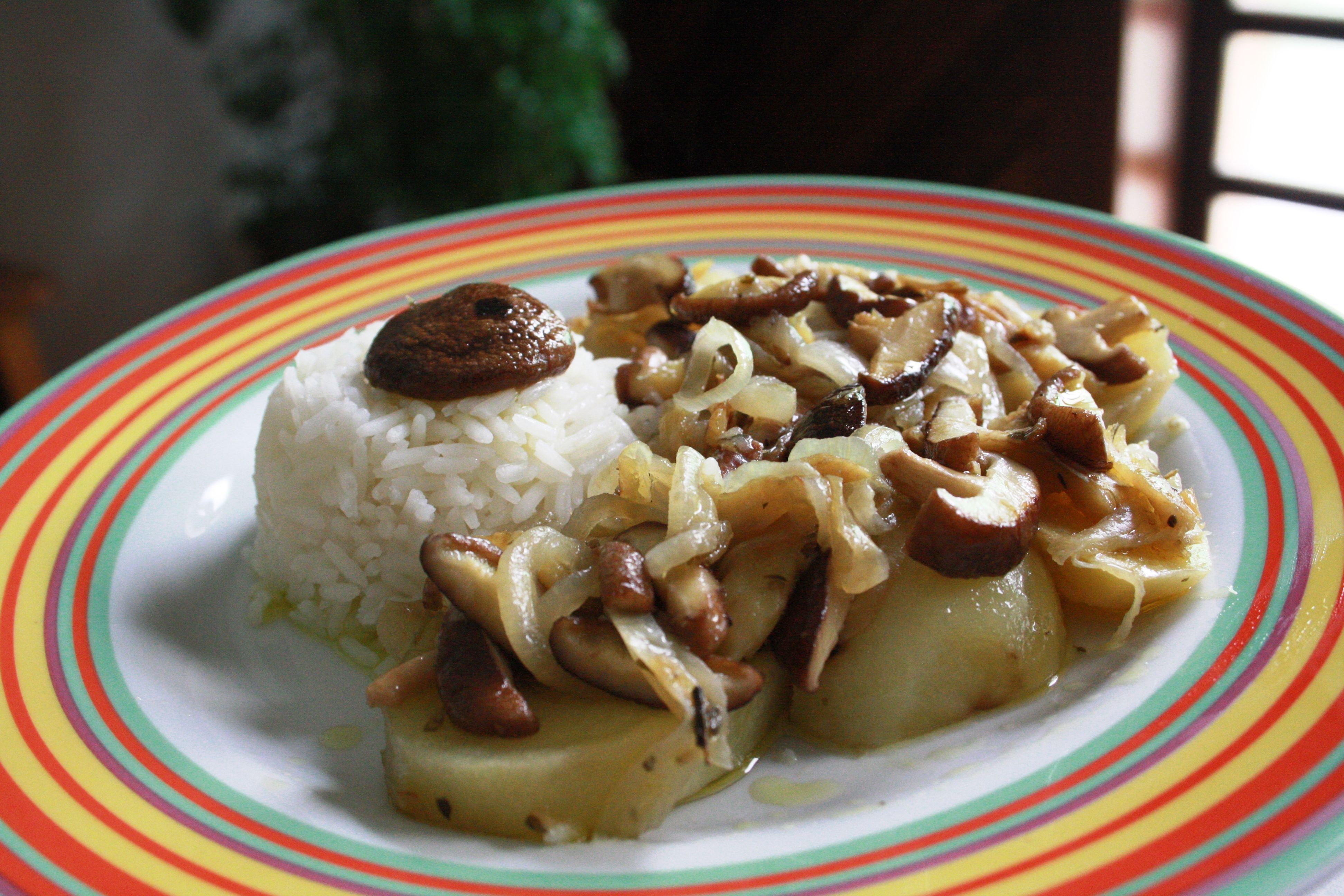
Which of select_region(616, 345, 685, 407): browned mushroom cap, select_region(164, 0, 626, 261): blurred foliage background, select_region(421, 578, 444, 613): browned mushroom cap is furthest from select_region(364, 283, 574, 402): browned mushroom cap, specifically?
select_region(164, 0, 626, 261): blurred foliage background

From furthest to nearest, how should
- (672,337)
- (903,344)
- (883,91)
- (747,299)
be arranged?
(883,91), (672,337), (747,299), (903,344)

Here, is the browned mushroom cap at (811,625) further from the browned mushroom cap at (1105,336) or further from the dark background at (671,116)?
the dark background at (671,116)

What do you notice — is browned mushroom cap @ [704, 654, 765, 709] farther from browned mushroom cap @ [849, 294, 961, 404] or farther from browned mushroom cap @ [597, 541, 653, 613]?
browned mushroom cap @ [849, 294, 961, 404]

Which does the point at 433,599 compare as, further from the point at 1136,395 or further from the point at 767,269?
the point at 1136,395

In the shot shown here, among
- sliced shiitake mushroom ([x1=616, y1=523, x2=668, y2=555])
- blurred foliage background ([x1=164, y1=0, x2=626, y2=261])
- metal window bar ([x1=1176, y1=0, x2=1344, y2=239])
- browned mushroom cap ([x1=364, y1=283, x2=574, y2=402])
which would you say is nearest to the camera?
sliced shiitake mushroom ([x1=616, y1=523, x2=668, y2=555])

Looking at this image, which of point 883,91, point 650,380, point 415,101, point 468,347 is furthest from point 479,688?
point 883,91

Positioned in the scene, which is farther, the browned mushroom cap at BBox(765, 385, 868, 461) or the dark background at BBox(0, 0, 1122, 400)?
the dark background at BBox(0, 0, 1122, 400)

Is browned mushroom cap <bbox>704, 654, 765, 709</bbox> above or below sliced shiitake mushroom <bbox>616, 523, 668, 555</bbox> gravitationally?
below
